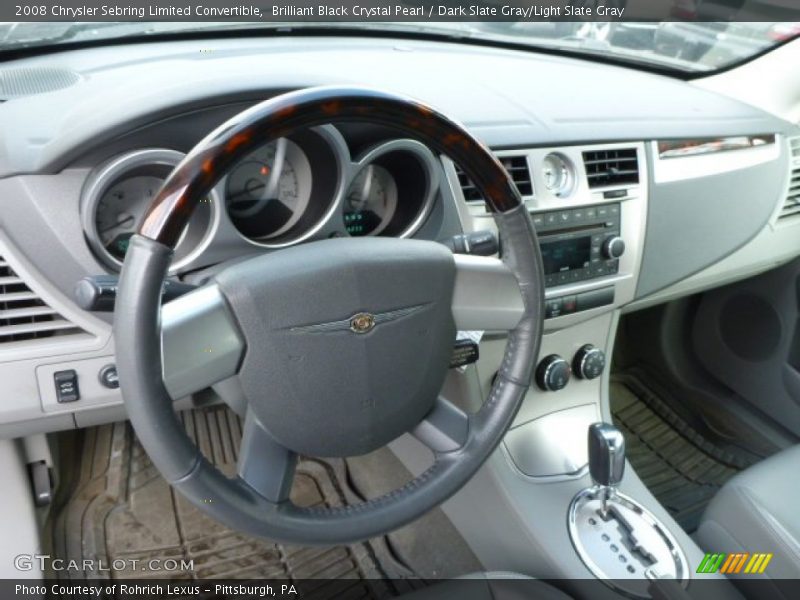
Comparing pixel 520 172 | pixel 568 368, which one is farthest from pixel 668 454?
pixel 520 172

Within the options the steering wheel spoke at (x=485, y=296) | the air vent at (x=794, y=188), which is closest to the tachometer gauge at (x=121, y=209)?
the steering wheel spoke at (x=485, y=296)

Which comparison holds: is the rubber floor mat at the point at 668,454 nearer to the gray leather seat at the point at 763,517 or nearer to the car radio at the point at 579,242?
the gray leather seat at the point at 763,517

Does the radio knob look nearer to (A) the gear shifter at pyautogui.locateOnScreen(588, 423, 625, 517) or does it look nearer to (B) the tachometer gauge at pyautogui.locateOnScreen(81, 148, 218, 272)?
(A) the gear shifter at pyautogui.locateOnScreen(588, 423, 625, 517)

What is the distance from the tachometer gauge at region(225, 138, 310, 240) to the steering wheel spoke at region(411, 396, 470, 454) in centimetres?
41

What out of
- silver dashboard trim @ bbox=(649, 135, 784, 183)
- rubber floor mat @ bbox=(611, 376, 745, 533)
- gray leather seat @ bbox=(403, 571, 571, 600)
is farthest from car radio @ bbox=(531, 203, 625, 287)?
rubber floor mat @ bbox=(611, 376, 745, 533)

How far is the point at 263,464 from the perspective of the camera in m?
1.04

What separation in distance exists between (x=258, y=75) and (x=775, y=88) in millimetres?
1644

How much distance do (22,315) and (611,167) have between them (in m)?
1.22

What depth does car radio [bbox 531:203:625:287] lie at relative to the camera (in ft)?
5.32

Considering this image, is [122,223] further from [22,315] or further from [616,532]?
[616,532]

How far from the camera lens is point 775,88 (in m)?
2.20

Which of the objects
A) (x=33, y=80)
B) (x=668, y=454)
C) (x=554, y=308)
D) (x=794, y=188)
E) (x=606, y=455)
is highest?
(x=33, y=80)

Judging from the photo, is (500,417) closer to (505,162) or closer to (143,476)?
(505,162)

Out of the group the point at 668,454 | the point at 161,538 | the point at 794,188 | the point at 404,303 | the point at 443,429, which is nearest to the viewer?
the point at 404,303
